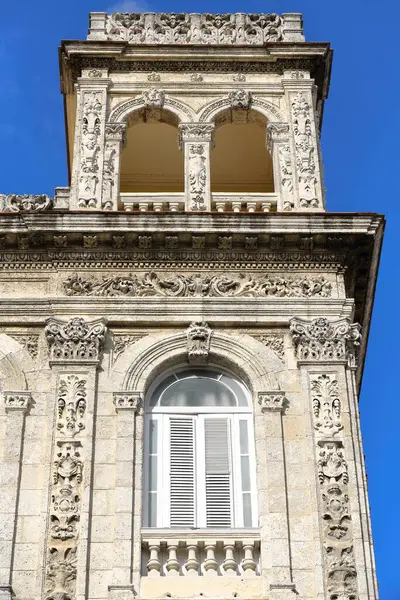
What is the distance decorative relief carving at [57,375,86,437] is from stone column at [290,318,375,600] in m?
3.85

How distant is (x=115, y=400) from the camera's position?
2308 centimetres

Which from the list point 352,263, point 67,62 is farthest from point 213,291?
point 67,62

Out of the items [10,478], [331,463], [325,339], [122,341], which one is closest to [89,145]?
[122,341]

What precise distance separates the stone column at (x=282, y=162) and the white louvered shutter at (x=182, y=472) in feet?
18.5

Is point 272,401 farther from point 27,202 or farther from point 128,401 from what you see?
point 27,202

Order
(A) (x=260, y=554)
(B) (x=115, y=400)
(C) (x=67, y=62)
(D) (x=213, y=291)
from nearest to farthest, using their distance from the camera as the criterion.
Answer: (A) (x=260, y=554), (B) (x=115, y=400), (D) (x=213, y=291), (C) (x=67, y=62)

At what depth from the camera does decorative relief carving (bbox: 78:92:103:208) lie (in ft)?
88.1

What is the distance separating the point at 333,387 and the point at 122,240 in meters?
4.93

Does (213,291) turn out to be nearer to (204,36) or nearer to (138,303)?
Answer: (138,303)

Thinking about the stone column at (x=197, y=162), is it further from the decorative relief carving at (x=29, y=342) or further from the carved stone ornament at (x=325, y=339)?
the decorative relief carving at (x=29, y=342)

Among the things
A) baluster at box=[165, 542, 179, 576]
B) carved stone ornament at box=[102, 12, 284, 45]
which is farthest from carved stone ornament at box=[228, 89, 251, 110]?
baluster at box=[165, 542, 179, 576]

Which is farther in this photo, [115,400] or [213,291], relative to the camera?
[213,291]

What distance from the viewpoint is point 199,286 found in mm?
24875

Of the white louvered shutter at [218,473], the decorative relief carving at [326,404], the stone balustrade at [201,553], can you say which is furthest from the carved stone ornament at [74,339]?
the decorative relief carving at [326,404]
